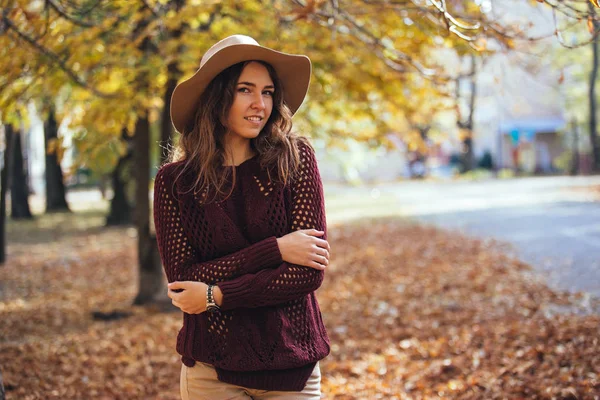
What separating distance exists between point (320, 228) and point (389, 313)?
582 centimetres

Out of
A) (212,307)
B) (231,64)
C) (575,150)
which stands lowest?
(212,307)

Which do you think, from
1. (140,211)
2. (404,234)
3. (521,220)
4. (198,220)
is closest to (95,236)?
(404,234)

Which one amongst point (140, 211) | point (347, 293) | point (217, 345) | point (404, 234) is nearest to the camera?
point (217, 345)

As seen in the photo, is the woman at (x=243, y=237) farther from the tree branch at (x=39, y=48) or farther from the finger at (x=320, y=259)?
the tree branch at (x=39, y=48)

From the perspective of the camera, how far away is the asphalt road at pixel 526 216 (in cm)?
995

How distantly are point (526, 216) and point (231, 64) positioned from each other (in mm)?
14733

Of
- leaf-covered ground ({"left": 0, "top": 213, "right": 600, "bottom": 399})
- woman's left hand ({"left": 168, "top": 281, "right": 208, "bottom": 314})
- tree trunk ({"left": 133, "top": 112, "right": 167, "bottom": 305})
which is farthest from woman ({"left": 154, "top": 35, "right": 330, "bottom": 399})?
tree trunk ({"left": 133, "top": 112, "right": 167, "bottom": 305})

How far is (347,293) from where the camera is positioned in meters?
9.75

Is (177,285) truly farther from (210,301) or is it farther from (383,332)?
(383,332)

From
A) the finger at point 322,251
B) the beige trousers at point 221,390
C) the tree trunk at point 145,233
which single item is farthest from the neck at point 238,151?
the tree trunk at point 145,233

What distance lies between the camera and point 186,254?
2660mm

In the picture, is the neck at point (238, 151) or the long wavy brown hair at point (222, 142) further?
the neck at point (238, 151)

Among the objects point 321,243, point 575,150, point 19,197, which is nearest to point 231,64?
point 321,243

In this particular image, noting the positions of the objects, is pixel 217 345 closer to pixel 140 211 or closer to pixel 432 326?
pixel 432 326
